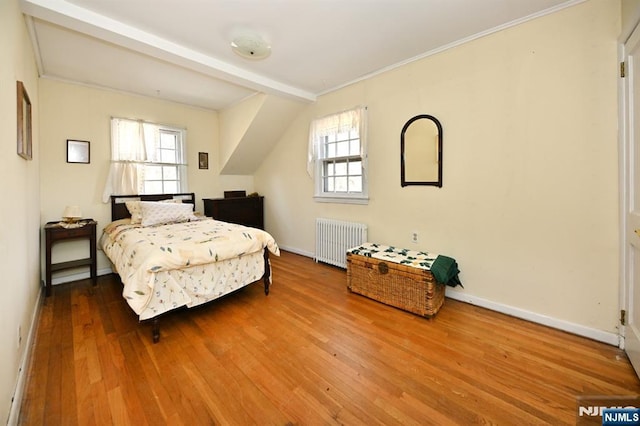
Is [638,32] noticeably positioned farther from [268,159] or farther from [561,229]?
[268,159]

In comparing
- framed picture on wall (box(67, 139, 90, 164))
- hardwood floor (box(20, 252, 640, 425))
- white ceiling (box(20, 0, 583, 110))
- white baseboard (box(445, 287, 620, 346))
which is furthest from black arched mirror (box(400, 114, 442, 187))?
framed picture on wall (box(67, 139, 90, 164))

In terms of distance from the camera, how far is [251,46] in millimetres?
2408

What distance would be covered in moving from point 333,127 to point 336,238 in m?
1.56

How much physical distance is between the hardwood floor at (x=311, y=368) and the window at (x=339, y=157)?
1.71 metres

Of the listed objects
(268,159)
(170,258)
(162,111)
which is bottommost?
(170,258)

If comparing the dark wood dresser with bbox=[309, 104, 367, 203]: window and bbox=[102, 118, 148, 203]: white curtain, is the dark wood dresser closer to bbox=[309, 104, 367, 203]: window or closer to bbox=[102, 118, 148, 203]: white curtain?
bbox=[102, 118, 148, 203]: white curtain

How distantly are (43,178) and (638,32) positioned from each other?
5504 mm

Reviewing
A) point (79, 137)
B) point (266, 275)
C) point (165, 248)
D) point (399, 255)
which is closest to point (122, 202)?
point (79, 137)

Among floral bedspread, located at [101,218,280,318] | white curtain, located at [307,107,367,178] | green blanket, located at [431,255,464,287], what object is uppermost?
white curtain, located at [307,107,367,178]

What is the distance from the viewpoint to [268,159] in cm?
491

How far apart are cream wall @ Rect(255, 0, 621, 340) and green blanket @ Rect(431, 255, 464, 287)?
0.14m

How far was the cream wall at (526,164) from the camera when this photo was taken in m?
1.96

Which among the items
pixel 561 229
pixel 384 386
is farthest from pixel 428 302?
pixel 561 229
